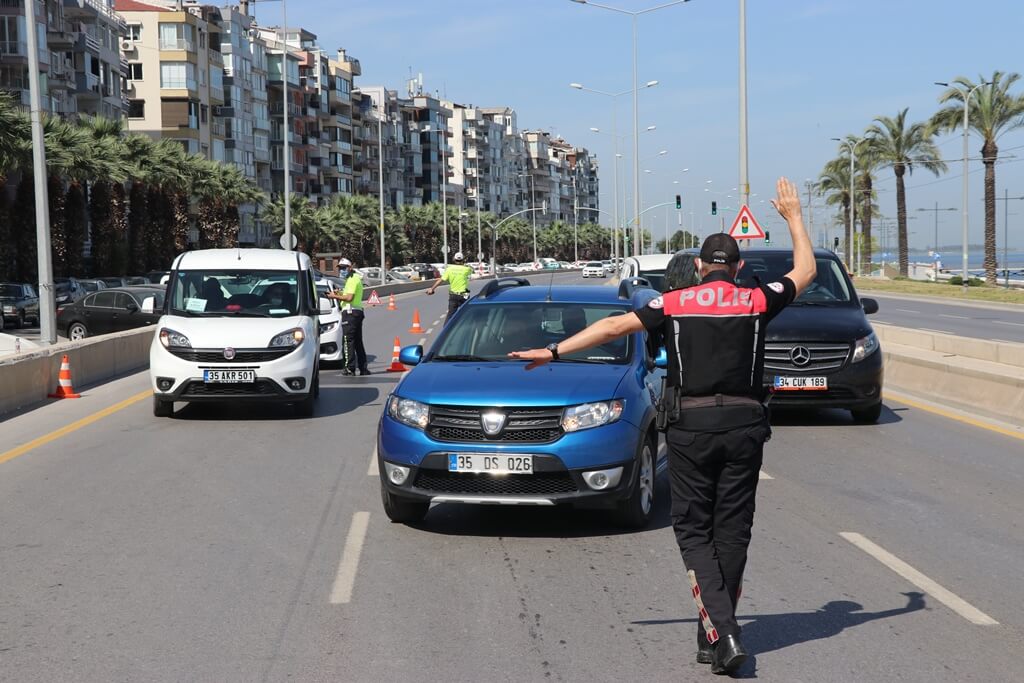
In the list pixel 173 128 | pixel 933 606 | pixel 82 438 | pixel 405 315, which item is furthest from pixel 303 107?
pixel 933 606

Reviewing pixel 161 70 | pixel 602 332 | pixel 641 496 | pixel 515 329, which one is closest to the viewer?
pixel 602 332

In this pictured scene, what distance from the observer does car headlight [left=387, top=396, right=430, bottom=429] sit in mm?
8148

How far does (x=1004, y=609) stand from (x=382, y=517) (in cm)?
415

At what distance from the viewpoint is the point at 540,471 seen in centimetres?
791

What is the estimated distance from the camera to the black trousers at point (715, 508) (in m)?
5.40

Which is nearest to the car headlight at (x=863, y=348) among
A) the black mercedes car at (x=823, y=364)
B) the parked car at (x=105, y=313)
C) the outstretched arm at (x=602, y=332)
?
the black mercedes car at (x=823, y=364)

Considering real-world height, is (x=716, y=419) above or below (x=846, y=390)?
above

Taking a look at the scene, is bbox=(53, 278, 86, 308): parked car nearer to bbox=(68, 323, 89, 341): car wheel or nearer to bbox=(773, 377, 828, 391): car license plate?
bbox=(68, 323, 89, 341): car wheel

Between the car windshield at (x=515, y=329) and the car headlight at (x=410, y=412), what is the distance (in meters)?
0.86

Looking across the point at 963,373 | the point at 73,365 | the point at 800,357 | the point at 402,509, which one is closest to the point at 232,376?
the point at 73,365

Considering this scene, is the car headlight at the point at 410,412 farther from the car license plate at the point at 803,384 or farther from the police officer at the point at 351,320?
the police officer at the point at 351,320

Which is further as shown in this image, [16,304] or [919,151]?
[919,151]

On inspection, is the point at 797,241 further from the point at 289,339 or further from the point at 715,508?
the point at 289,339

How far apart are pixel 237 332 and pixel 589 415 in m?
8.04
